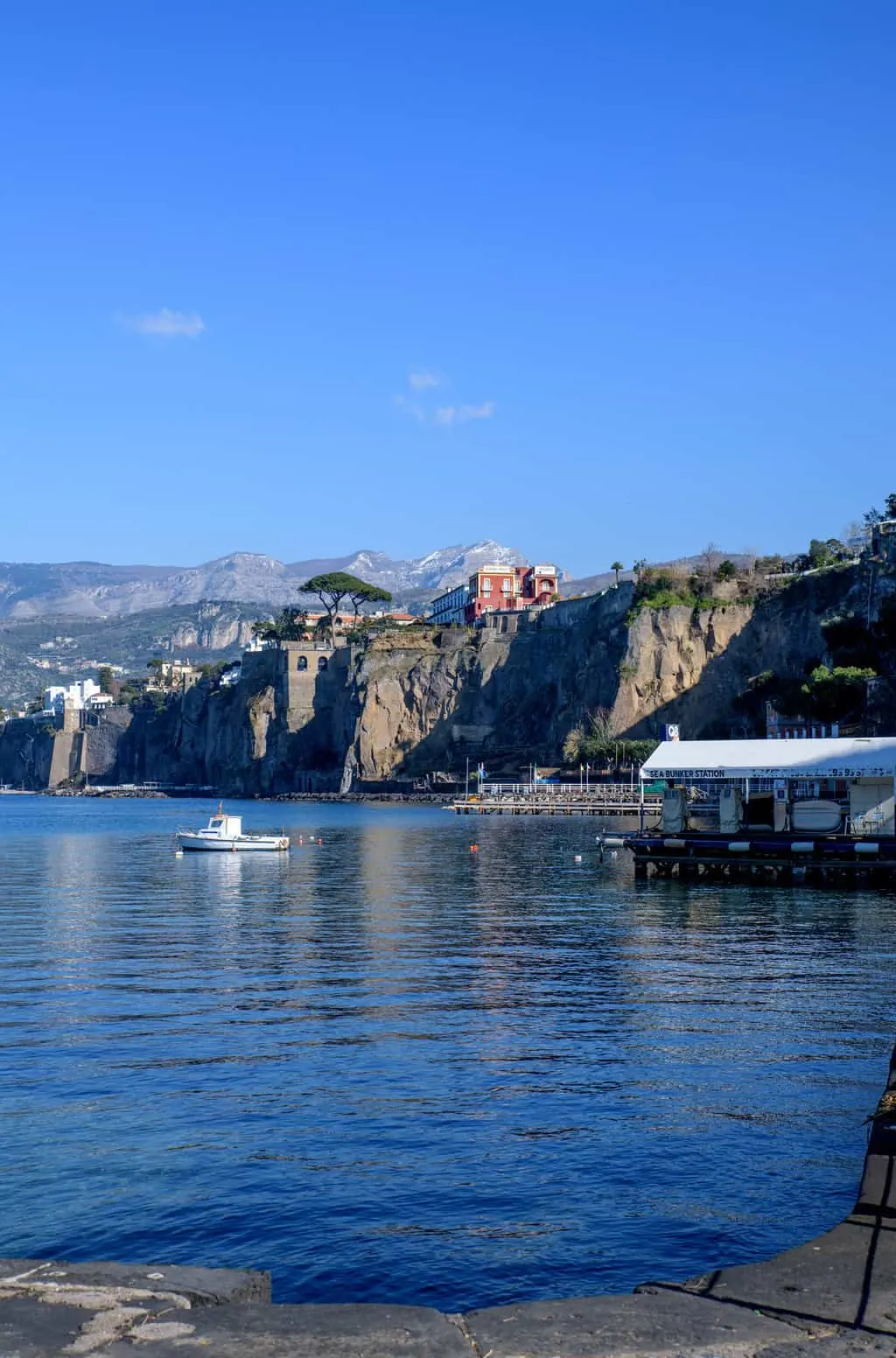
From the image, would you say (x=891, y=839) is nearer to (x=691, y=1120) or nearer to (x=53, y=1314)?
(x=691, y=1120)

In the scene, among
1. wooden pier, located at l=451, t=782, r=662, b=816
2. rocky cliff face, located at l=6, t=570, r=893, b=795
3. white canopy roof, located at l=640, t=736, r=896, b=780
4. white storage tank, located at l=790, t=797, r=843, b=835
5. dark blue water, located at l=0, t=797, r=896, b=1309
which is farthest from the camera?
rocky cliff face, located at l=6, t=570, r=893, b=795

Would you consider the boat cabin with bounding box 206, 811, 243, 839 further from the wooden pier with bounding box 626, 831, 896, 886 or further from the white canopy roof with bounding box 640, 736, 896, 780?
the white canopy roof with bounding box 640, 736, 896, 780

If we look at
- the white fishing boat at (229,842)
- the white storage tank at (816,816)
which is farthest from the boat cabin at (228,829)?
the white storage tank at (816,816)

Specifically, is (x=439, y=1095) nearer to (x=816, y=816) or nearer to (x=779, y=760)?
(x=779, y=760)

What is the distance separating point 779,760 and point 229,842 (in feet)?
100

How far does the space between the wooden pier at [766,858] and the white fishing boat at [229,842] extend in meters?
22.9

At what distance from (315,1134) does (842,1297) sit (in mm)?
7679

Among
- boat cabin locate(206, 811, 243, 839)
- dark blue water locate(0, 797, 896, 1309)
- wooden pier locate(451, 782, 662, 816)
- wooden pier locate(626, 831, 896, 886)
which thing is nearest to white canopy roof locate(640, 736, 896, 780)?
wooden pier locate(626, 831, 896, 886)

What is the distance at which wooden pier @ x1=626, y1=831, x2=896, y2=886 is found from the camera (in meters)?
47.8

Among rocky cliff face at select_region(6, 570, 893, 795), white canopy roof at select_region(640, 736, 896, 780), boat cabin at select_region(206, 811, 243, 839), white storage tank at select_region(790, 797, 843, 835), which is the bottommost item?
boat cabin at select_region(206, 811, 243, 839)

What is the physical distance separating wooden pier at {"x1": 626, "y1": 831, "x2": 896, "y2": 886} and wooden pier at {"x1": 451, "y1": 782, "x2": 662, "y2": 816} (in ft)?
182

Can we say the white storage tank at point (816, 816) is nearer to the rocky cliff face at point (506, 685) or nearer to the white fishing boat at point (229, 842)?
the white fishing boat at point (229, 842)

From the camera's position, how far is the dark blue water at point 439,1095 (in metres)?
11.9

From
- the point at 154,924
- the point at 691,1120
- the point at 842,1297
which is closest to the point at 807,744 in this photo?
the point at 154,924
